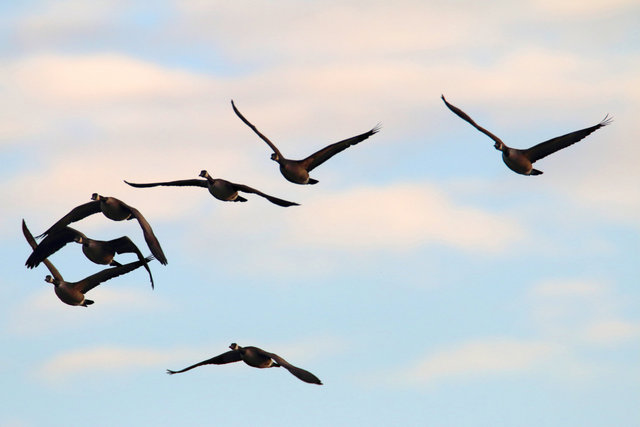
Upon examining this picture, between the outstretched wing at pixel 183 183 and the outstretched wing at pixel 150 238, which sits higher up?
the outstretched wing at pixel 183 183

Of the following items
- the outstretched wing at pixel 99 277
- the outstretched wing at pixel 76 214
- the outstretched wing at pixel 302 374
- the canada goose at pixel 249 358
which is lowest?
the outstretched wing at pixel 302 374

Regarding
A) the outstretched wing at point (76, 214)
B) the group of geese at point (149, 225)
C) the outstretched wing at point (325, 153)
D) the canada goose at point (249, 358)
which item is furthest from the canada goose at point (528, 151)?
the outstretched wing at point (76, 214)

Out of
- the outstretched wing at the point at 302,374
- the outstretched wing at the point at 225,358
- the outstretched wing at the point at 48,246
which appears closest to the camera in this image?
the outstretched wing at the point at 302,374

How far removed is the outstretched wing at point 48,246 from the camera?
3803cm

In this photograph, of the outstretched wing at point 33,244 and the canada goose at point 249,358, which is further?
the outstretched wing at point 33,244

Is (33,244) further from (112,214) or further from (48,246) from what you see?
(112,214)

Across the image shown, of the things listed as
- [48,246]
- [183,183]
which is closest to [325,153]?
[183,183]

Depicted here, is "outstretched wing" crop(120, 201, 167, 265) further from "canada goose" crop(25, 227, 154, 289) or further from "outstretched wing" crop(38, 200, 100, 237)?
"outstretched wing" crop(38, 200, 100, 237)

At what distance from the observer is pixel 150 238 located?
32688mm

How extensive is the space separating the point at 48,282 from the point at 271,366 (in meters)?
7.38

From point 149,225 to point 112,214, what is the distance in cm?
291

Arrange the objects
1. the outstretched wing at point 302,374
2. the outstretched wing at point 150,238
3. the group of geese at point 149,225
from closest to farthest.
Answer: the outstretched wing at point 302,374 → the outstretched wing at point 150,238 → the group of geese at point 149,225

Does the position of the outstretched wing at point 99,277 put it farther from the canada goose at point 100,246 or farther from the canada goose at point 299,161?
the canada goose at point 299,161

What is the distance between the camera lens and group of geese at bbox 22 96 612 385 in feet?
114
